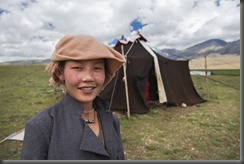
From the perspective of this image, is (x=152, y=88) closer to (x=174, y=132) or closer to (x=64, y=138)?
(x=174, y=132)

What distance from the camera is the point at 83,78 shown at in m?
Answer: 1.20

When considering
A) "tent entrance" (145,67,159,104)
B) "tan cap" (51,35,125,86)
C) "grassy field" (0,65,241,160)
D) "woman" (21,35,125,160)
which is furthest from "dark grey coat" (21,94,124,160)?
"tent entrance" (145,67,159,104)

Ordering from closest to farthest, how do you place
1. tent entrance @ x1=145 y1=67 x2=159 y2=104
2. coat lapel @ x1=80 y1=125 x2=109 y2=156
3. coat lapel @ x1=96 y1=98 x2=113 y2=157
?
coat lapel @ x1=80 y1=125 x2=109 y2=156 → coat lapel @ x1=96 y1=98 x2=113 y2=157 → tent entrance @ x1=145 y1=67 x2=159 y2=104

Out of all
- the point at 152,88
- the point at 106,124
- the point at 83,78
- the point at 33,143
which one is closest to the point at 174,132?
the point at 152,88

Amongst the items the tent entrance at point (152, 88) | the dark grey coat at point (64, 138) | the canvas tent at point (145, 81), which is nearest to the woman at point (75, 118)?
the dark grey coat at point (64, 138)

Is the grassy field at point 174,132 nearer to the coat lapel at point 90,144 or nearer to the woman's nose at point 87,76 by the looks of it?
the woman's nose at point 87,76

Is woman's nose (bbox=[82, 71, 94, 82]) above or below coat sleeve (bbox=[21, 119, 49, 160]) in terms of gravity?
above

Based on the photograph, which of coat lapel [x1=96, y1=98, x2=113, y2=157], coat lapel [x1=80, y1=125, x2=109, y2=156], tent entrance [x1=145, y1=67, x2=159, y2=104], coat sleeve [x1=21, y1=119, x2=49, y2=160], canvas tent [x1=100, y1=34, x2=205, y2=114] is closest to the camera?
coat sleeve [x1=21, y1=119, x2=49, y2=160]

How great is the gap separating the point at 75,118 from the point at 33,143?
0.27 m

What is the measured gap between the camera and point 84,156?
112 cm

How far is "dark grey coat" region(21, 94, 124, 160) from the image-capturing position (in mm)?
1024

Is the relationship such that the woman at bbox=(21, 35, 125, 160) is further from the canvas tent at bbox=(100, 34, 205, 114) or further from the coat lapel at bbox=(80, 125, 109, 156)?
the canvas tent at bbox=(100, 34, 205, 114)

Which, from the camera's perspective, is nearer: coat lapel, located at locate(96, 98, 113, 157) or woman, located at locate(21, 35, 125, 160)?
woman, located at locate(21, 35, 125, 160)

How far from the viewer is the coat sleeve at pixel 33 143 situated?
1012 mm
